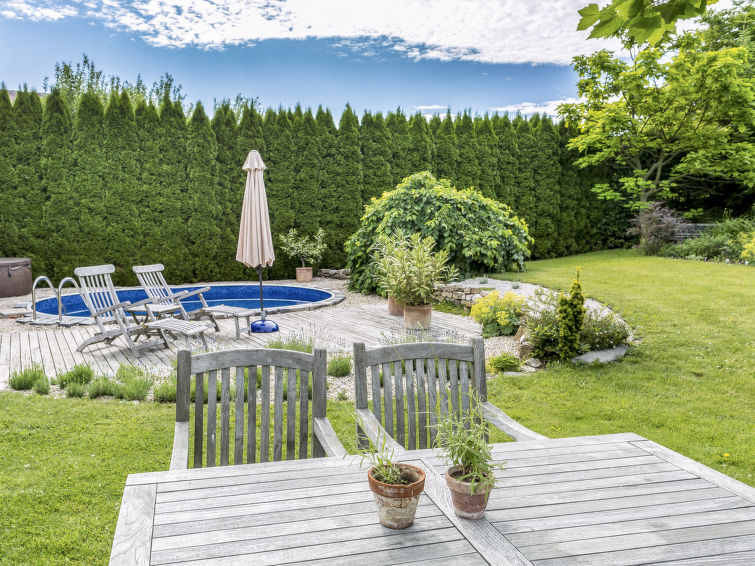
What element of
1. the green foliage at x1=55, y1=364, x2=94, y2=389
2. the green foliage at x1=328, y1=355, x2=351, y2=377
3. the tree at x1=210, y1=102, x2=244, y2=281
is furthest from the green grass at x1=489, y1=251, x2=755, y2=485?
the tree at x1=210, y1=102, x2=244, y2=281

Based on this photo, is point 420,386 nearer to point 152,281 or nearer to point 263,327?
point 263,327

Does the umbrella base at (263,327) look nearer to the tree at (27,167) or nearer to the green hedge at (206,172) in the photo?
the green hedge at (206,172)

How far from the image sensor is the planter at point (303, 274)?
11.5m

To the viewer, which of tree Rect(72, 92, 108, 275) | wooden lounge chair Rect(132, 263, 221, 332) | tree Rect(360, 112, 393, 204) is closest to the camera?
wooden lounge chair Rect(132, 263, 221, 332)

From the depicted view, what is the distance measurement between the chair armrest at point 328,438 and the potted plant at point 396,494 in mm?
449

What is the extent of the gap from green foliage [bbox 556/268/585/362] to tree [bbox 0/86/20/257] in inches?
386

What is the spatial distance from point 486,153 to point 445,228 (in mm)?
4745

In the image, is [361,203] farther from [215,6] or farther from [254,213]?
[215,6]

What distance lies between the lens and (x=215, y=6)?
1309 cm

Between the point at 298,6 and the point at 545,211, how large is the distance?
7854 millimetres

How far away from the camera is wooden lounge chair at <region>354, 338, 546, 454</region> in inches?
87.4

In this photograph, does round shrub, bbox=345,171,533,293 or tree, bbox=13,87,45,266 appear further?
tree, bbox=13,87,45,266

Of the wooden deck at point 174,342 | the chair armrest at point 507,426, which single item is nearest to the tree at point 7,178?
the wooden deck at point 174,342

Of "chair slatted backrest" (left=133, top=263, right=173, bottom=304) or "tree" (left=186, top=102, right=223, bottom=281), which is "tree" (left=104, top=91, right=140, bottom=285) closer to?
"tree" (left=186, top=102, right=223, bottom=281)
